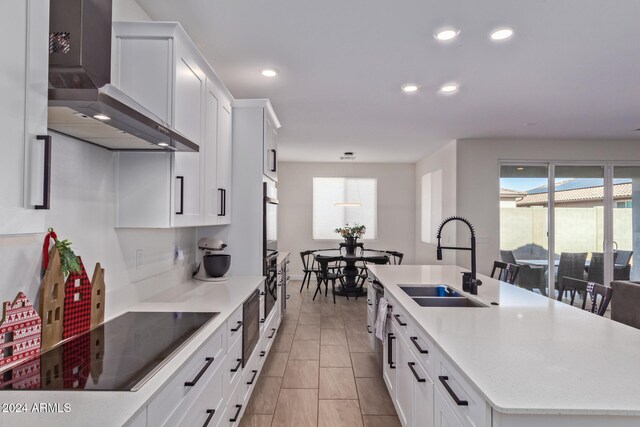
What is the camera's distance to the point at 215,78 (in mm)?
2545

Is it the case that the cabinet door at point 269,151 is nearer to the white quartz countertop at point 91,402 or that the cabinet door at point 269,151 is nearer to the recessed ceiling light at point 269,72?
the recessed ceiling light at point 269,72

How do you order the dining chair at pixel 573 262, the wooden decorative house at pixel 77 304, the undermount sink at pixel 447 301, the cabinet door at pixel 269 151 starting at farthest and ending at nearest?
1. the dining chair at pixel 573 262
2. the cabinet door at pixel 269 151
3. the undermount sink at pixel 447 301
4. the wooden decorative house at pixel 77 304

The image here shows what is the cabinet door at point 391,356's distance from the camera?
236 centimetres

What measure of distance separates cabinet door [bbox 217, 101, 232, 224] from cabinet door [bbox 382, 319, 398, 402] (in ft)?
5.04

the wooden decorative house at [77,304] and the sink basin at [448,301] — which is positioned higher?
the wooden decorative house at [77,304]

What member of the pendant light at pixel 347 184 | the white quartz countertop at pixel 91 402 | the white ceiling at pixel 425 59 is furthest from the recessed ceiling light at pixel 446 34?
the pendant light at pixel 347 184

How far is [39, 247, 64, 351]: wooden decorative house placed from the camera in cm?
136

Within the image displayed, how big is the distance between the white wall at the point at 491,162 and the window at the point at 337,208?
2726 millimetres

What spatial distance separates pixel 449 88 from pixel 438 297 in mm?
2144

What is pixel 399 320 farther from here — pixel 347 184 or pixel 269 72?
pixel 347 184

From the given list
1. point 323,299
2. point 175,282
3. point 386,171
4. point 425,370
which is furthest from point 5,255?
point 386,171

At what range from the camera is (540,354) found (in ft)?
4.18

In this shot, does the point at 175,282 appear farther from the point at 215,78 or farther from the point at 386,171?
the point at 386,171

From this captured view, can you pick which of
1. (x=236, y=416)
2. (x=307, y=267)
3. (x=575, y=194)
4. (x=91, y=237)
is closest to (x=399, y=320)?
(x=236, y=416)
